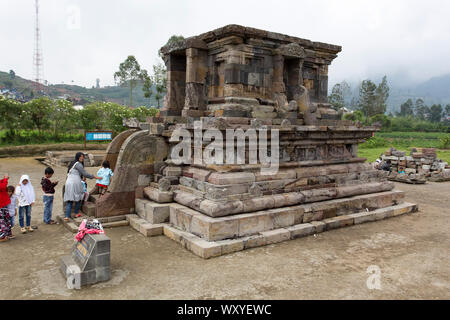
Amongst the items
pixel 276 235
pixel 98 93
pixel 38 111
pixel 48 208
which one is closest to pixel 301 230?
pixel 276 235

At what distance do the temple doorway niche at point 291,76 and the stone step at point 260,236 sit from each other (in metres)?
3.19

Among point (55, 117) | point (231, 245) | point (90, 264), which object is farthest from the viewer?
point (55, 117)

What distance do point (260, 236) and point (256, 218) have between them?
1.08ft

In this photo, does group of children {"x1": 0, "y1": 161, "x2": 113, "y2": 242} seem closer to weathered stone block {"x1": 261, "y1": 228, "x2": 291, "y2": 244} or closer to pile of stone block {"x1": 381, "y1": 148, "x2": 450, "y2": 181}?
weathered stone block {"x1": 261, "y1": 228, "x2": 291, "y2": 244}

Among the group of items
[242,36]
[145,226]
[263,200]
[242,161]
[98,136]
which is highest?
[242,36]

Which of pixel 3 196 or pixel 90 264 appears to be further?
pixel 3 196

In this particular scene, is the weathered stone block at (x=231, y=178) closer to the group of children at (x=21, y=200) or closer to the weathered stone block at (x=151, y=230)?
the weathered stone block at (x=151, y=230)

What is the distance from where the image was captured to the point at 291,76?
8.50m

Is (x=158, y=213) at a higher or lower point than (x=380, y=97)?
lower

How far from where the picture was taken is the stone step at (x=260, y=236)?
18.2 feet

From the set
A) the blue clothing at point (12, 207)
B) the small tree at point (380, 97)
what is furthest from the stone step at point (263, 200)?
the small tree at point (380, 97)

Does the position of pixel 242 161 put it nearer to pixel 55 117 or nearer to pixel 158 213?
pixel 158 213

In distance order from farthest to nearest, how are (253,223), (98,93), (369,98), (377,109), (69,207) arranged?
1. (98,93)
2. (369,98)
3. (377,109)
4. (69,207)
5. (253,223)

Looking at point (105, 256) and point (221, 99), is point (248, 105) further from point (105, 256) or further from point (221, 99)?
point (105, 256)
